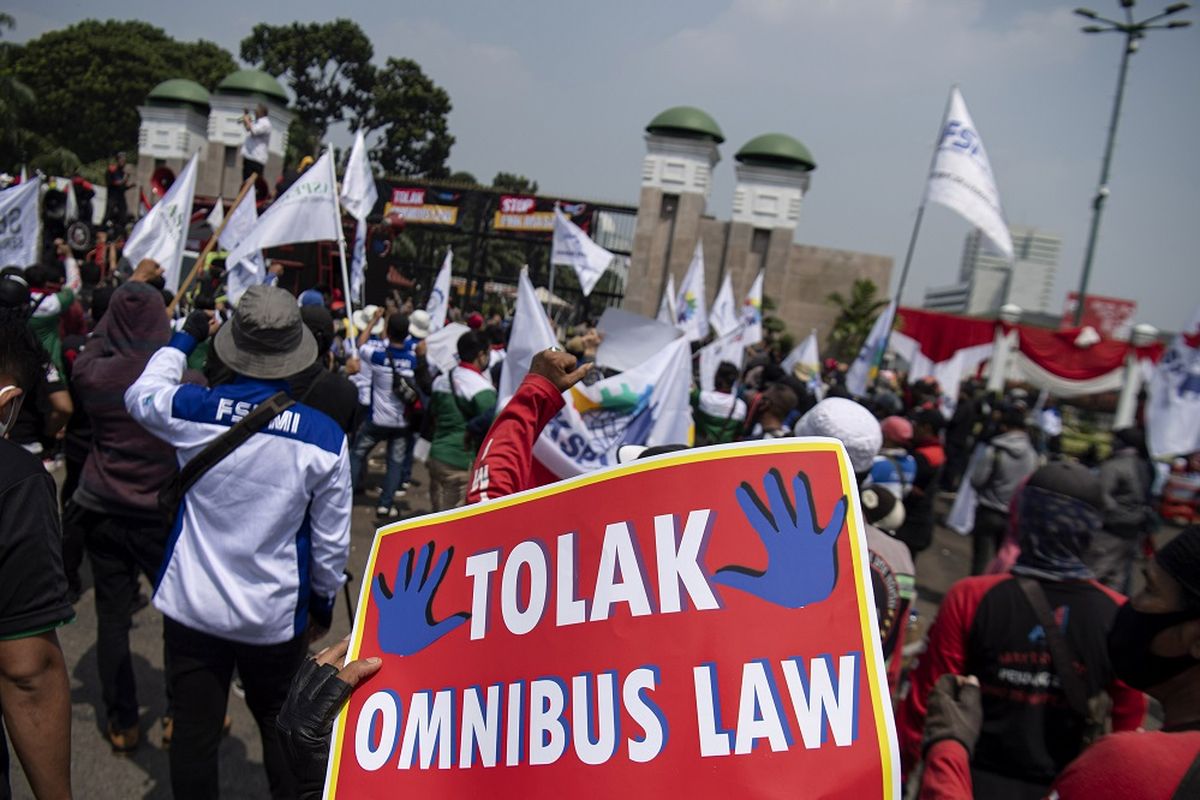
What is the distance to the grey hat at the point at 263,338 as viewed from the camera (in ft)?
8.10

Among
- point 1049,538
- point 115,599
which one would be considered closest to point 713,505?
point 1049,538

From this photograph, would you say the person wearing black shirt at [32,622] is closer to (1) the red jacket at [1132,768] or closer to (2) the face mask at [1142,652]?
(1) the red jacket at [1132,768]

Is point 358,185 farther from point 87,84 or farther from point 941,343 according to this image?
point 87,84

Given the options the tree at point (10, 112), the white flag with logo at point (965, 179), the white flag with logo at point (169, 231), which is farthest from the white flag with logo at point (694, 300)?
the tree at point (10, 112)

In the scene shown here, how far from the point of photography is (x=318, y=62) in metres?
43.5

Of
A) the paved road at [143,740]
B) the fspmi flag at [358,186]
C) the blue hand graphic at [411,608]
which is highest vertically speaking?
the fspmi flag at [358,186]

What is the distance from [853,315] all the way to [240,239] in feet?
67.2

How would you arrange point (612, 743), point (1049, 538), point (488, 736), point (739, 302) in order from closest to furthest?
point (612, 743) < point (488, 736) < point (1049, 538) < point (739, 302)

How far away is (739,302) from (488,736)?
2461 cm

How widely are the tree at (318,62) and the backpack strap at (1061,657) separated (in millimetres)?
45342

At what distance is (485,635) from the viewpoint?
53.7 inches

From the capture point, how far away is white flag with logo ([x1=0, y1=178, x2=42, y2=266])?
6.21 metres

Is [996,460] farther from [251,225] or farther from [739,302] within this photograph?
[739,302]

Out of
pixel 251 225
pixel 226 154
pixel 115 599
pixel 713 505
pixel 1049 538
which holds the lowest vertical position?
pixel 115 599
